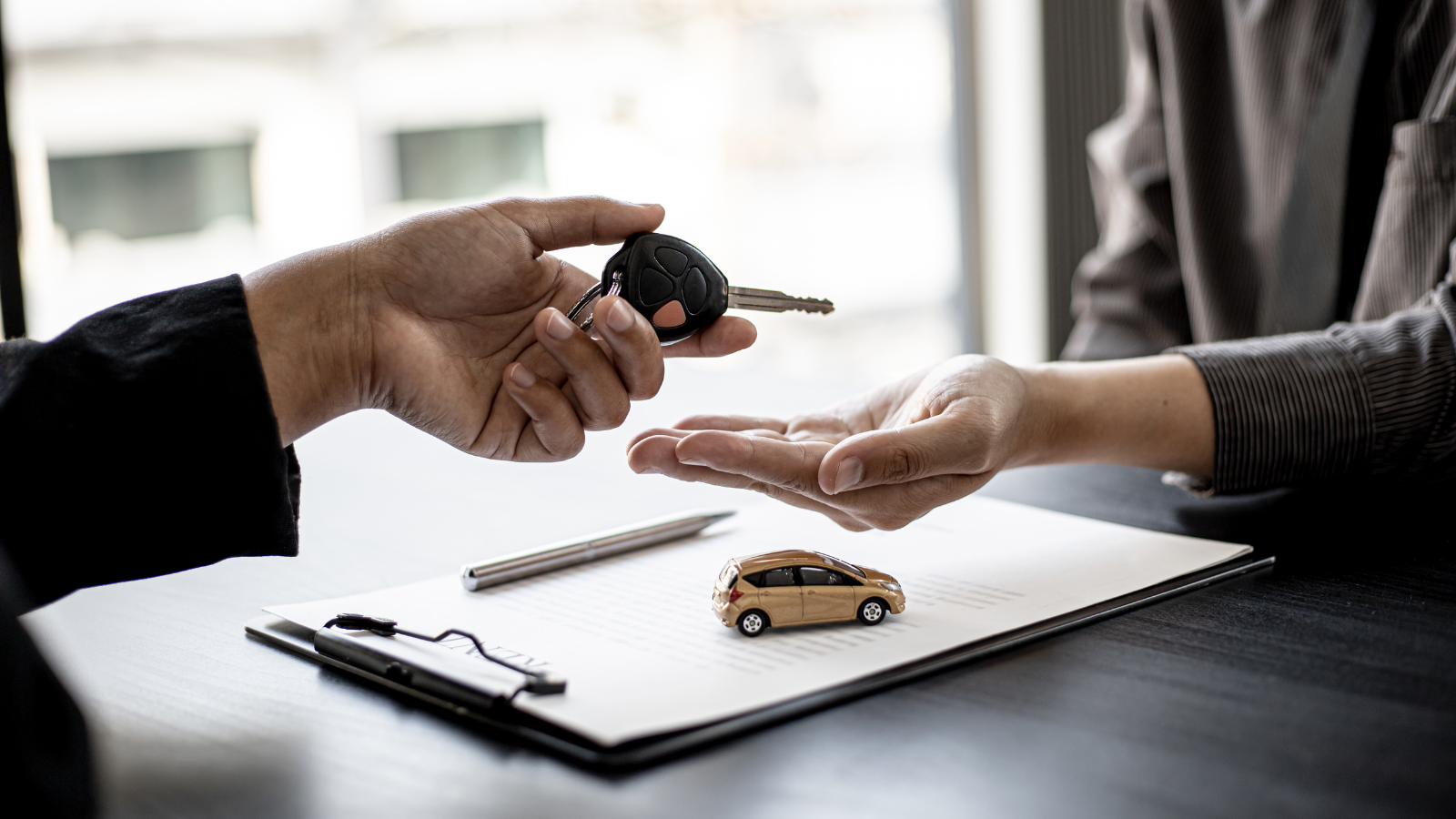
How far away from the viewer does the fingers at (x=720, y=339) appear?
0.88 m

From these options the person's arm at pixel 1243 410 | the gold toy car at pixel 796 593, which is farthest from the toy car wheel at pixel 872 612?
the person's arm at pixel 1243 410

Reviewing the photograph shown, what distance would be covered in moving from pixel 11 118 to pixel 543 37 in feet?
7.58

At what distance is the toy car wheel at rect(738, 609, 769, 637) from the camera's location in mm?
682

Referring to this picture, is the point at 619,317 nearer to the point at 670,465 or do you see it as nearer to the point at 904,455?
the point at 670,465

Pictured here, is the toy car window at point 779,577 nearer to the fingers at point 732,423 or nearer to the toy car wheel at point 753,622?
the toy car wheel at point 753,622

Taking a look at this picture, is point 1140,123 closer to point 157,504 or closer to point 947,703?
point 947,703

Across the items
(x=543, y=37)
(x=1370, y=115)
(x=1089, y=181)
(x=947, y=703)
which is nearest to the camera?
(x=947, y=703)

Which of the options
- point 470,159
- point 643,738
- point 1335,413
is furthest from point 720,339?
point 470,159

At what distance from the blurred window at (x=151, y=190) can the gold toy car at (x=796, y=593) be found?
3.24 m

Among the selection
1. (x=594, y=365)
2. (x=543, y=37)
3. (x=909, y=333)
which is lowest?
(x=909, y=333)

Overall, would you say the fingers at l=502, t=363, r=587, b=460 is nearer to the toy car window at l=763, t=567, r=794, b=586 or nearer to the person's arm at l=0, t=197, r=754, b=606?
the person's arm at l=0, t=197, r=754, b=606

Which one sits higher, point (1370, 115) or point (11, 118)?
point (11, 118)

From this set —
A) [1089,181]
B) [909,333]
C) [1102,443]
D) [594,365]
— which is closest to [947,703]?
[594,365]

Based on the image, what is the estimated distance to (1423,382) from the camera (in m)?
1.00
